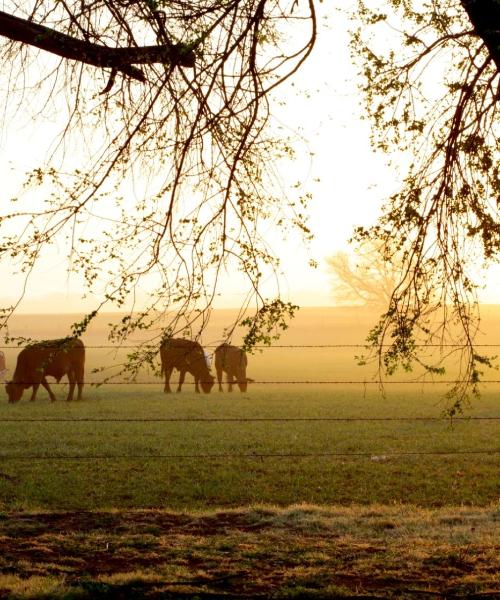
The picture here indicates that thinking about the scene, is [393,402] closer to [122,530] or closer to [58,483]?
[58,483]

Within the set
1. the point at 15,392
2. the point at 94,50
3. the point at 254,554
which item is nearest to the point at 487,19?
the point at 94,50

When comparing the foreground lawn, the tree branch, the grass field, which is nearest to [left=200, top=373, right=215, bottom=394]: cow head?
the grass field

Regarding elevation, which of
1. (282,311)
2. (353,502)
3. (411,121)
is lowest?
(353,502)

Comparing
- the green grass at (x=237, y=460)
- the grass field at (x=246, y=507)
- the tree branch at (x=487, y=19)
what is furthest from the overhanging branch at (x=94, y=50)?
the green grass at (x=237, y=460)

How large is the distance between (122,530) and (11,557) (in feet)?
4.79

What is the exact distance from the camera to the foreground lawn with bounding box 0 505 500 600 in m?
6.54

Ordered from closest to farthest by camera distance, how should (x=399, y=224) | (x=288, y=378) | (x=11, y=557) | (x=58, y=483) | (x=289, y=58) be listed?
(x=11, y=557) < (x=289, y=58) < (x=399, y=224) < (x=58, y=483) < (x=288, y=378)

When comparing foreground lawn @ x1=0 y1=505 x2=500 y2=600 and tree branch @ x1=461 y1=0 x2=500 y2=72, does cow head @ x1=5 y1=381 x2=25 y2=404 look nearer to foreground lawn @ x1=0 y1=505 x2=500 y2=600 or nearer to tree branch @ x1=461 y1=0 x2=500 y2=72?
foreground lawn @ x1=0 y1=505 x2=500 y2=600

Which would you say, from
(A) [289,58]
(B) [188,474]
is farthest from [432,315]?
(B) [188,474]

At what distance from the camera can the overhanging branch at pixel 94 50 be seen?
25.5 ft

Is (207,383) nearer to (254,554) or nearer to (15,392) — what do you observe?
(15,392)

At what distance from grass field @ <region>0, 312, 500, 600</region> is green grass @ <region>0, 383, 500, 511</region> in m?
0.04

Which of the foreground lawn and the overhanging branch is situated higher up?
the overhanging branch

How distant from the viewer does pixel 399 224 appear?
8.77 meters
